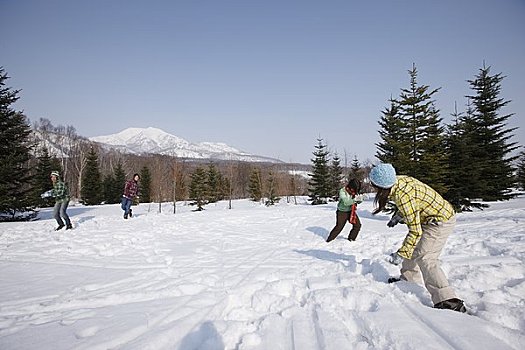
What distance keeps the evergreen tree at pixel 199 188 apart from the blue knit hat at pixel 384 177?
30.5 metres

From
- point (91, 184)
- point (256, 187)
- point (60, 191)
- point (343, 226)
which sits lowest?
point (343, 226)

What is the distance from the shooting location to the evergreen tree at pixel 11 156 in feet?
46.4

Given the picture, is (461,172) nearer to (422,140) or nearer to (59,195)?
(422,140)

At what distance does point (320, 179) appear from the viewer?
3375 centimetres

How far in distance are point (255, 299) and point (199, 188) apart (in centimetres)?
3070

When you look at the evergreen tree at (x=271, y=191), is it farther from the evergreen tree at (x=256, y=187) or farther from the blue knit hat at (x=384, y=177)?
the blue knit hat at (x=384, y=177)

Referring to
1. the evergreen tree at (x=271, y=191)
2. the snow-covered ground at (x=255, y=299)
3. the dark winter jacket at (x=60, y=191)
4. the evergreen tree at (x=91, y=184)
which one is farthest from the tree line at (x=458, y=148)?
the evergreen tree at (x=91, y=184)

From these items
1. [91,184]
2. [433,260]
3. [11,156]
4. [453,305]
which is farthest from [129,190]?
[91,184]

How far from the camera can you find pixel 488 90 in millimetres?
19750

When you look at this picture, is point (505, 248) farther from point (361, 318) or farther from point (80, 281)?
point (80, 281)

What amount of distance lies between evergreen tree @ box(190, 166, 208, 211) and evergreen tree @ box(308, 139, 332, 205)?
47.0ft

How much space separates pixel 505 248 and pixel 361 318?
3.86 m

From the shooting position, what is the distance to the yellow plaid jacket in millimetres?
2932

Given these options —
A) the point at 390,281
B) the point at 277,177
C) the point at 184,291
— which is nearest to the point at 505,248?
the point at 390,281
